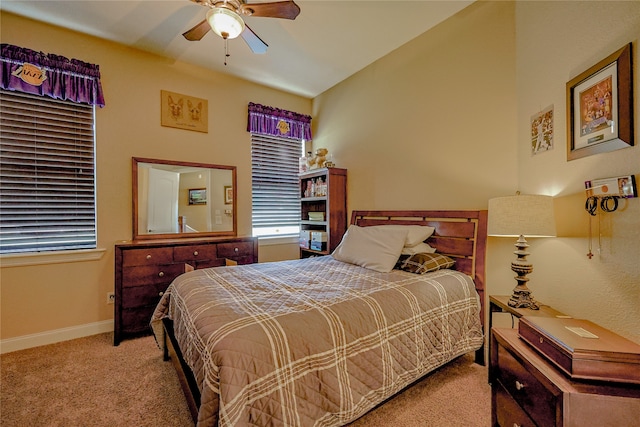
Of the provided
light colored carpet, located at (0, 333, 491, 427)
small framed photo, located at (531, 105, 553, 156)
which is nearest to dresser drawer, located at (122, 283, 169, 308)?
light colored carpet, located at (0, 333, 491, 427)

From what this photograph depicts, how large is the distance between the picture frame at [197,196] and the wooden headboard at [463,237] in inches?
95.0

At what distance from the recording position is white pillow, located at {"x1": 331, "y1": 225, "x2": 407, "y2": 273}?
2254mm

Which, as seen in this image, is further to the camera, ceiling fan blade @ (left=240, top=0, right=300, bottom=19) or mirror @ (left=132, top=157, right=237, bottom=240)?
mirror @ (left=132, top=157, right=237, bottom=240)

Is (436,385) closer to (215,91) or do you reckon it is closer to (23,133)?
(215,91)

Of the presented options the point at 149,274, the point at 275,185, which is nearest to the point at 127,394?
the point at 149,274

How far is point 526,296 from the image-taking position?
172 centimetres

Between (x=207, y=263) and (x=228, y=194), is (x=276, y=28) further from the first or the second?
(x=207, y=263)

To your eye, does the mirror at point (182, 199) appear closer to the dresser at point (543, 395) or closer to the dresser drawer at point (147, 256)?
the dresser drawer at point (147, 256)

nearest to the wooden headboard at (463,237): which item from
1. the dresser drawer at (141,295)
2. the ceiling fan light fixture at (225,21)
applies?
the ceiling fan light fixture at (225,21)

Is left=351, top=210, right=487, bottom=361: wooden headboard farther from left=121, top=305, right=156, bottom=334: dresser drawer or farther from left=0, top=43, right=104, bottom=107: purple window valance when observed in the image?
left=0, top=43, right=104, bottom=107: purple window valance

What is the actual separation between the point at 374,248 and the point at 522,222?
107 cm

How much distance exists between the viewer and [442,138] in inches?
102

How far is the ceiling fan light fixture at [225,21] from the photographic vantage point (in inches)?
69.9

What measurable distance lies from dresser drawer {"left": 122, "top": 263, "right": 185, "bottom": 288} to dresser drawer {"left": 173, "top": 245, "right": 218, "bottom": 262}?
3.3 inches
